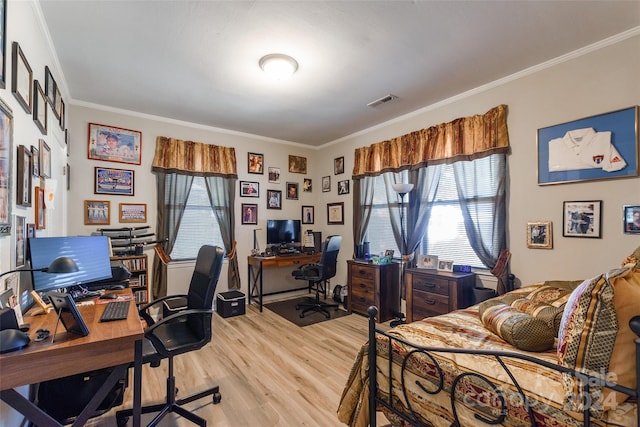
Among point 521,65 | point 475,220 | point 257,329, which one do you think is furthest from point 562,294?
point 257,329

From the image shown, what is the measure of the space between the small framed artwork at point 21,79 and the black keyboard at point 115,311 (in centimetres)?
125

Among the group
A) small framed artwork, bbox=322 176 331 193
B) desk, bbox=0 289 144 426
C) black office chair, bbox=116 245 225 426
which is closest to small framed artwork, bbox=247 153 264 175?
small framed artwork, bbox=322 176 331 193

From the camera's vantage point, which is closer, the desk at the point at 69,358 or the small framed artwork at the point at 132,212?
the desk at the point at 69,358

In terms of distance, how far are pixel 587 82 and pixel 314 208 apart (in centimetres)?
399

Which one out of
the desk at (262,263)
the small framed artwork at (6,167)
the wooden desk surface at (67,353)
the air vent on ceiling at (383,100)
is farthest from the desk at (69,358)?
the air vent on ceiling at (383,100)

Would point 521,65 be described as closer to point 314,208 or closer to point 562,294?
point 562,294

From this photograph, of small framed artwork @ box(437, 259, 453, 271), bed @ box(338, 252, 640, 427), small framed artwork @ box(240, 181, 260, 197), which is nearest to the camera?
bed @ box(338, 252, 640, 427)

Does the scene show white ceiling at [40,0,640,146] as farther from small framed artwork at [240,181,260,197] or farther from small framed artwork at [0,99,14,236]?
small framed artwork at [240,181,260,197]

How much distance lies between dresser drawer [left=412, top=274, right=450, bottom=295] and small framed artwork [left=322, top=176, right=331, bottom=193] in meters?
2.41

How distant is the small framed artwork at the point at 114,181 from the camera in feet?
11.7

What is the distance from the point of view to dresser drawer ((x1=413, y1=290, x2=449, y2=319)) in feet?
9.95

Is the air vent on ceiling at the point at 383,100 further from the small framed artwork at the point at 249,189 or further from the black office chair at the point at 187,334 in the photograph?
the black office chair at the point at 187,334

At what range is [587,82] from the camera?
238cm

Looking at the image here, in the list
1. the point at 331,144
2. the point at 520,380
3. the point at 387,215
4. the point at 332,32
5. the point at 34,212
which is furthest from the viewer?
the point at 331,144
